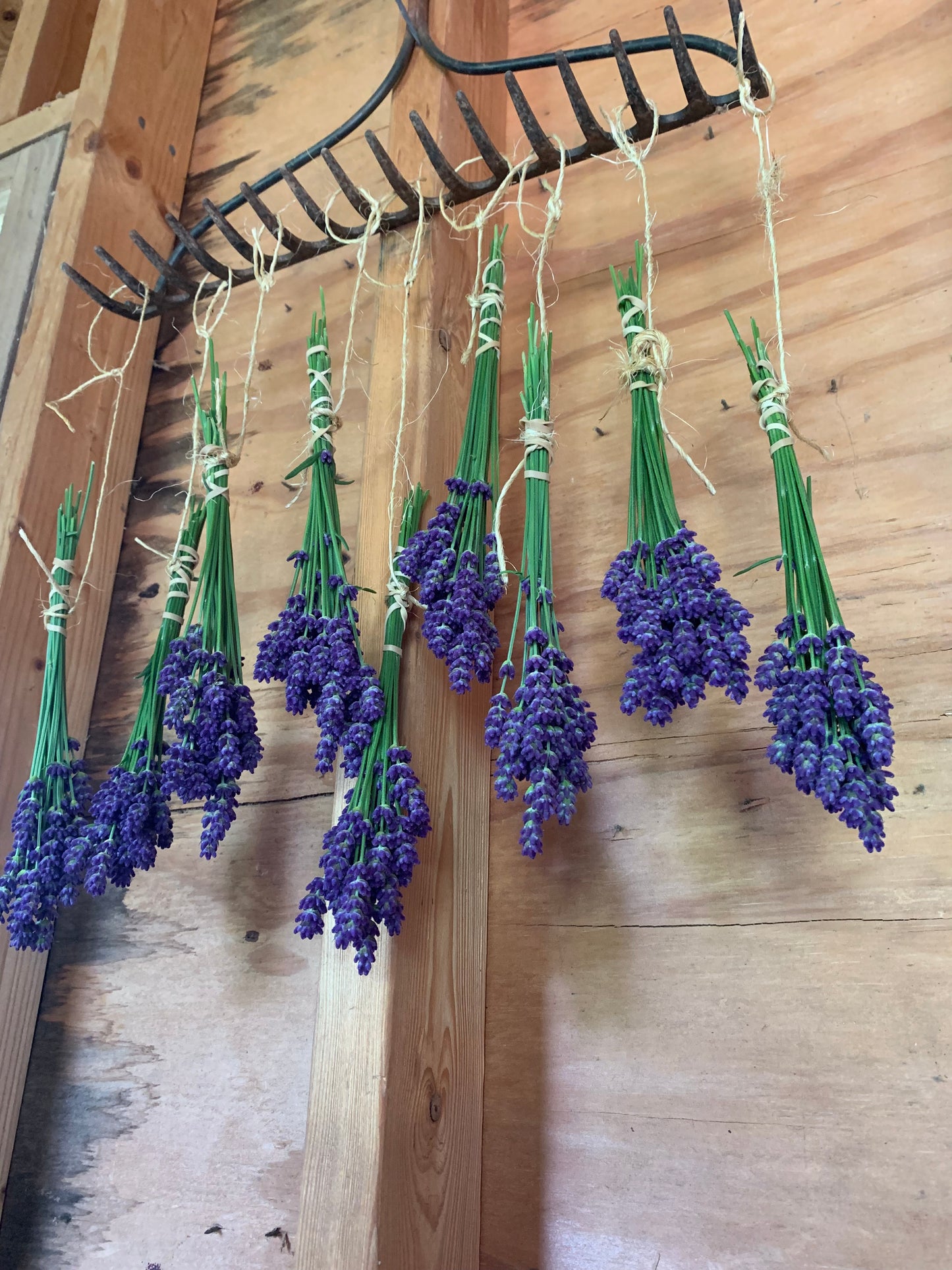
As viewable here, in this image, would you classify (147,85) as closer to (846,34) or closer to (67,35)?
(67,35)

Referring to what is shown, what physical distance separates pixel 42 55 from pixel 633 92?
150 cm

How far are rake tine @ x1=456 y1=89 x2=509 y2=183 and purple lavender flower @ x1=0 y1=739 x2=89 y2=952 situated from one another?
96 cm

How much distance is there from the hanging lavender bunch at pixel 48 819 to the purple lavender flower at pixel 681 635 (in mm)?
684

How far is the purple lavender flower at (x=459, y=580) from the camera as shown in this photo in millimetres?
887

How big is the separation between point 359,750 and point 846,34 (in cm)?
124

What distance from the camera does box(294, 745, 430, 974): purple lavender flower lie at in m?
0.82

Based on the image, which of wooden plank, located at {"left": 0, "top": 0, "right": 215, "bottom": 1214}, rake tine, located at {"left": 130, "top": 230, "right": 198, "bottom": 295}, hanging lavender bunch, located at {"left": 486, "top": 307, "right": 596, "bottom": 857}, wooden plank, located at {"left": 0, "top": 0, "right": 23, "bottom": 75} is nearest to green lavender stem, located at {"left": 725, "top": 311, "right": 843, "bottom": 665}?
hanging lavender bunch, located at {"left": 486, "top": 307, "right": 596, "bottom": 857}

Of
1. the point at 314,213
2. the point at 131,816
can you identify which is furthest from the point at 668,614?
the point at 314,213

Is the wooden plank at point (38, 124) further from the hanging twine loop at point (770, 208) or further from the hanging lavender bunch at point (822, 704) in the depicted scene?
the hanging lavender bunch at point (822, 704)

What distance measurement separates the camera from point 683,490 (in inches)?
45.8

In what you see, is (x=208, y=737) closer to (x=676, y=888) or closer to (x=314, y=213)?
(x=676, y=888)

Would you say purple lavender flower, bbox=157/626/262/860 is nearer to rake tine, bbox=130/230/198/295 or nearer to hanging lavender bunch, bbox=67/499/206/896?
hanging lavender bunch, bbox=67/499/206/896

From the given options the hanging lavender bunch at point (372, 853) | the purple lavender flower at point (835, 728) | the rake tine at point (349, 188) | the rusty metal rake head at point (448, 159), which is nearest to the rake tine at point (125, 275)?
the rusty metal rake head at point (448, 159)

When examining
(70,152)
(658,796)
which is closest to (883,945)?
(658,796)
